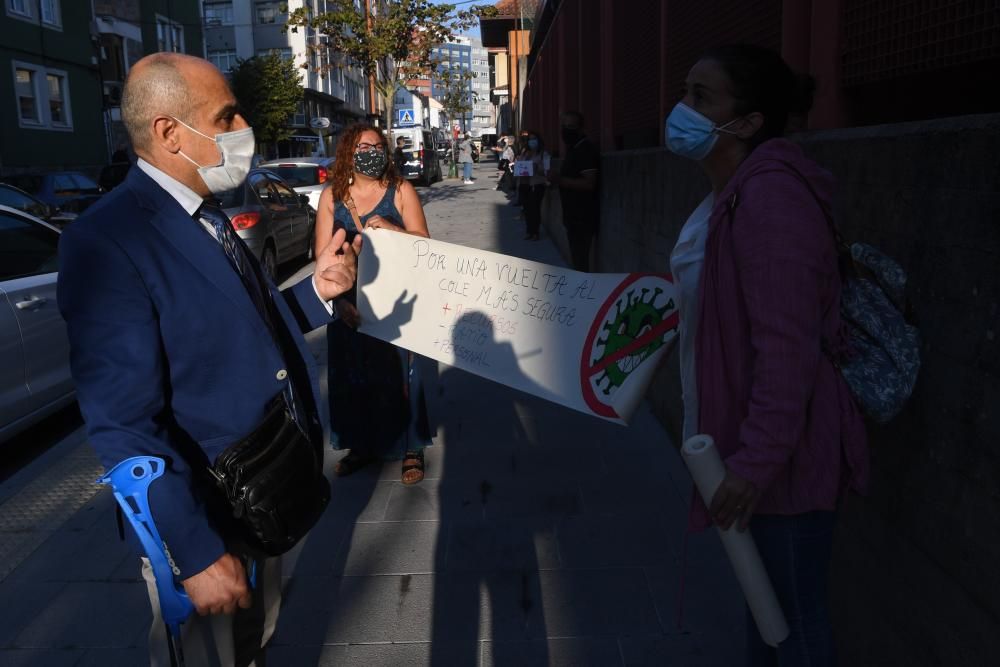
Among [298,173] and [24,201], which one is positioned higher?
[298,173]

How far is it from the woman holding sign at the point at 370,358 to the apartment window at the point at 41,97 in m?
25.5

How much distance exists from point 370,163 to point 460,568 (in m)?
2.05

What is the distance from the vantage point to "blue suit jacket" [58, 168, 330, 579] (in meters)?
1.73

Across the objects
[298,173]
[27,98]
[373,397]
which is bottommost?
[373,397]

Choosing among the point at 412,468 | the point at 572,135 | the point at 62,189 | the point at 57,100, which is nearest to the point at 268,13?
the point at 57,100

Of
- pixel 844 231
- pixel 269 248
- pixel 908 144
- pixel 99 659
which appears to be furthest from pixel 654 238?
pixel 269 248

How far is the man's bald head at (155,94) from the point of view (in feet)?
6.37

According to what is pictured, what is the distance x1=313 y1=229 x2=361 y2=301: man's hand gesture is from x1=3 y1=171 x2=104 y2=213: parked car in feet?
50.4

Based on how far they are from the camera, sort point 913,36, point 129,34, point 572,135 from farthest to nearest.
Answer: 1. point 129,34
2. point 572,135
3. point 913,36

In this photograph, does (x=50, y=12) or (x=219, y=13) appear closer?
(x=50, y=12)

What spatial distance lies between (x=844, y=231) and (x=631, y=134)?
197 inches

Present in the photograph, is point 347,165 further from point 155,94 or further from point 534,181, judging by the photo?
point 534,181

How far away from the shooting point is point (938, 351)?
206 centimetres

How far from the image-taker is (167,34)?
1404 inches
